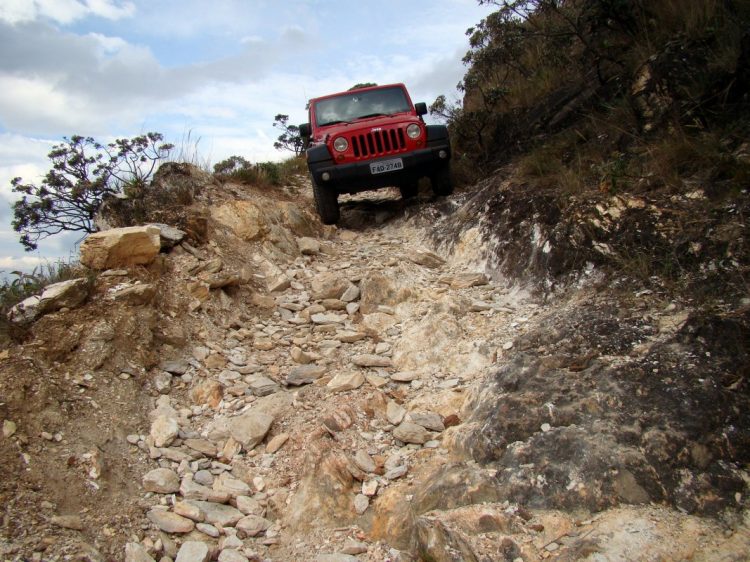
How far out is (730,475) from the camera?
1.96 meters

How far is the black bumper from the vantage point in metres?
5.84

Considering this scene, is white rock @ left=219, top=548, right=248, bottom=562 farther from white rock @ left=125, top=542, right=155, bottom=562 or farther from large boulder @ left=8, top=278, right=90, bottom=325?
large boulder @ left=8, top=278, right=90, bottom=325

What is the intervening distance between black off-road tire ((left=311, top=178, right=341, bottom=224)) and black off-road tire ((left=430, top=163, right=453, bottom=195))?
129 cm

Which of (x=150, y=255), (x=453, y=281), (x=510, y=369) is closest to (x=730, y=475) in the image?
(x=510, y=369)

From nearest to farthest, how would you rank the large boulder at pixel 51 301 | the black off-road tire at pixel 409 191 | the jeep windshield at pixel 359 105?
the large boulder at pixel 51 301, the jeep windshield at pixel 359 105, the black off-road tire at pixel 409 191

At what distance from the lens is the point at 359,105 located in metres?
6.76

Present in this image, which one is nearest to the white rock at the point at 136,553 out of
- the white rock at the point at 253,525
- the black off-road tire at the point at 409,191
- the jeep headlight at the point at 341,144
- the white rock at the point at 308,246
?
the white rock at the point at 253,525

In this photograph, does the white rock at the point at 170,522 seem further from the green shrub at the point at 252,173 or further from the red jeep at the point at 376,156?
the green shrub at the point at 252,173

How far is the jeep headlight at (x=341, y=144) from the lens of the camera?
5.89m

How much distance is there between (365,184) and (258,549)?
4458mm

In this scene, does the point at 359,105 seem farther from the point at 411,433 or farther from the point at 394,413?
the point at 411,433

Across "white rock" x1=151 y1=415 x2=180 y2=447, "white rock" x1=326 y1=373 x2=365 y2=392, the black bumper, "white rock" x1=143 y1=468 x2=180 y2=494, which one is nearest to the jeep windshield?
the black bumper

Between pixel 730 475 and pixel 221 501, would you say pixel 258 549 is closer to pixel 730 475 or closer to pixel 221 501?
pixel 221 501

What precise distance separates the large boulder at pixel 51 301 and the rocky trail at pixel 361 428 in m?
0.10
